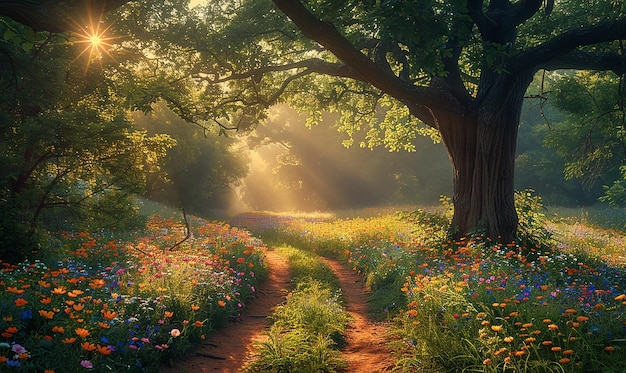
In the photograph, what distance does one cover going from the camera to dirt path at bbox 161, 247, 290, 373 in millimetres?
5461

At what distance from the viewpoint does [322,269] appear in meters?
11.6

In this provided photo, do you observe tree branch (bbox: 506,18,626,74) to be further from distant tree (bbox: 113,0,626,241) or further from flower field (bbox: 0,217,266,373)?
flower field (bbox: 0,217,266,373)

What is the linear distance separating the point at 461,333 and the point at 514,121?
7525 mm

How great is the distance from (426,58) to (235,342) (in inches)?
255

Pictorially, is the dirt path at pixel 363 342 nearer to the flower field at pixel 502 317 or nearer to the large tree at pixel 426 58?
the flower field at pixel 502 317

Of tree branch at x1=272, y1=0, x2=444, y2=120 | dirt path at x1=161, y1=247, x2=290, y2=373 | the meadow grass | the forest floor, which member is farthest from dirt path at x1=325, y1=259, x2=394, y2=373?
tree branch at x1=272, y1=0, x2=444, y2=120

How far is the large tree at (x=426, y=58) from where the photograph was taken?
28.4 ft

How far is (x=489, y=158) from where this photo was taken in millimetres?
10883

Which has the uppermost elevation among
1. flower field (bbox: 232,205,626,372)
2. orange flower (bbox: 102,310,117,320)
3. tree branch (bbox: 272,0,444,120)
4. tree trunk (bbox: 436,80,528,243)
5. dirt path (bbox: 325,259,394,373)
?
tree branch (bbox: 272,0,444,120)

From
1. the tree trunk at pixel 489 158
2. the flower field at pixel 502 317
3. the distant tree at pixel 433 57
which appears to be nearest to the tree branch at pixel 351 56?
→ the distant tree at pixel 433 57

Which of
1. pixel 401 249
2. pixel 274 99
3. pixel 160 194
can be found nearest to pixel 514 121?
pixel 401 249

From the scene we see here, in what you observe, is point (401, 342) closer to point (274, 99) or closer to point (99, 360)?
point (99, 360)

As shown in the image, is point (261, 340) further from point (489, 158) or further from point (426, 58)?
point (489, 158)

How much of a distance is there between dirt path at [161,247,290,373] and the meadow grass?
27 cm
